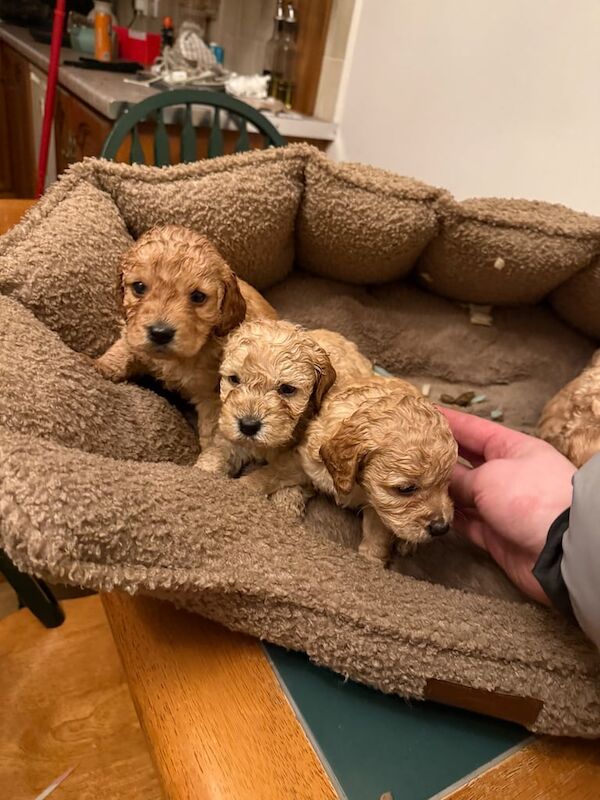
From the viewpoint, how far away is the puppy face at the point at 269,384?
3.89 ft

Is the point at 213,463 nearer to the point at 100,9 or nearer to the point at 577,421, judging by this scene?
the point at 577,421

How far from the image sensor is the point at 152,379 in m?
1.51

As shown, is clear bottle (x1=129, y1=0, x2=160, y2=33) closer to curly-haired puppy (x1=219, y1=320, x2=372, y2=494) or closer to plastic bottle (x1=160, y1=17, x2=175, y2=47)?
plastic bottle (x1=160, y1=17, x2=175, y2=47)

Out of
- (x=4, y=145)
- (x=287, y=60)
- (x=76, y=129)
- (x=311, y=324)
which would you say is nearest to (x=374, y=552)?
(x=311, y=324)

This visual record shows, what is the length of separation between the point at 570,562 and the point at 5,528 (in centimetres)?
81

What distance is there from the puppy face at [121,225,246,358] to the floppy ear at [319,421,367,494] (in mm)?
387

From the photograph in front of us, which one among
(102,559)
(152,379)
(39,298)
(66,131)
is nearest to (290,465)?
(152,379)

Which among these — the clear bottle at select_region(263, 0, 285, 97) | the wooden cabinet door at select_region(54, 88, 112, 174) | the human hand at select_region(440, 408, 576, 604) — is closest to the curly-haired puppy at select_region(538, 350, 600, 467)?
the human hand at select_region(440, 408, 576, 604)

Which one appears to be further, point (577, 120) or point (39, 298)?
point (577, 120)

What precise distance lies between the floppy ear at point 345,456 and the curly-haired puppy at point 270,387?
0.13 meters

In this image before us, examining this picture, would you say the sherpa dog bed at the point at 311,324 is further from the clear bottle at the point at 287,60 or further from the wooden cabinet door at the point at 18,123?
the wooden cabinet door at the point at 18,123

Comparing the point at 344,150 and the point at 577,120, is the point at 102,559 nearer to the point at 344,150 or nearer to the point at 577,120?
the point at 577,120

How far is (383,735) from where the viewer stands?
84 centimetres

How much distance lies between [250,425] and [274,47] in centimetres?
300
